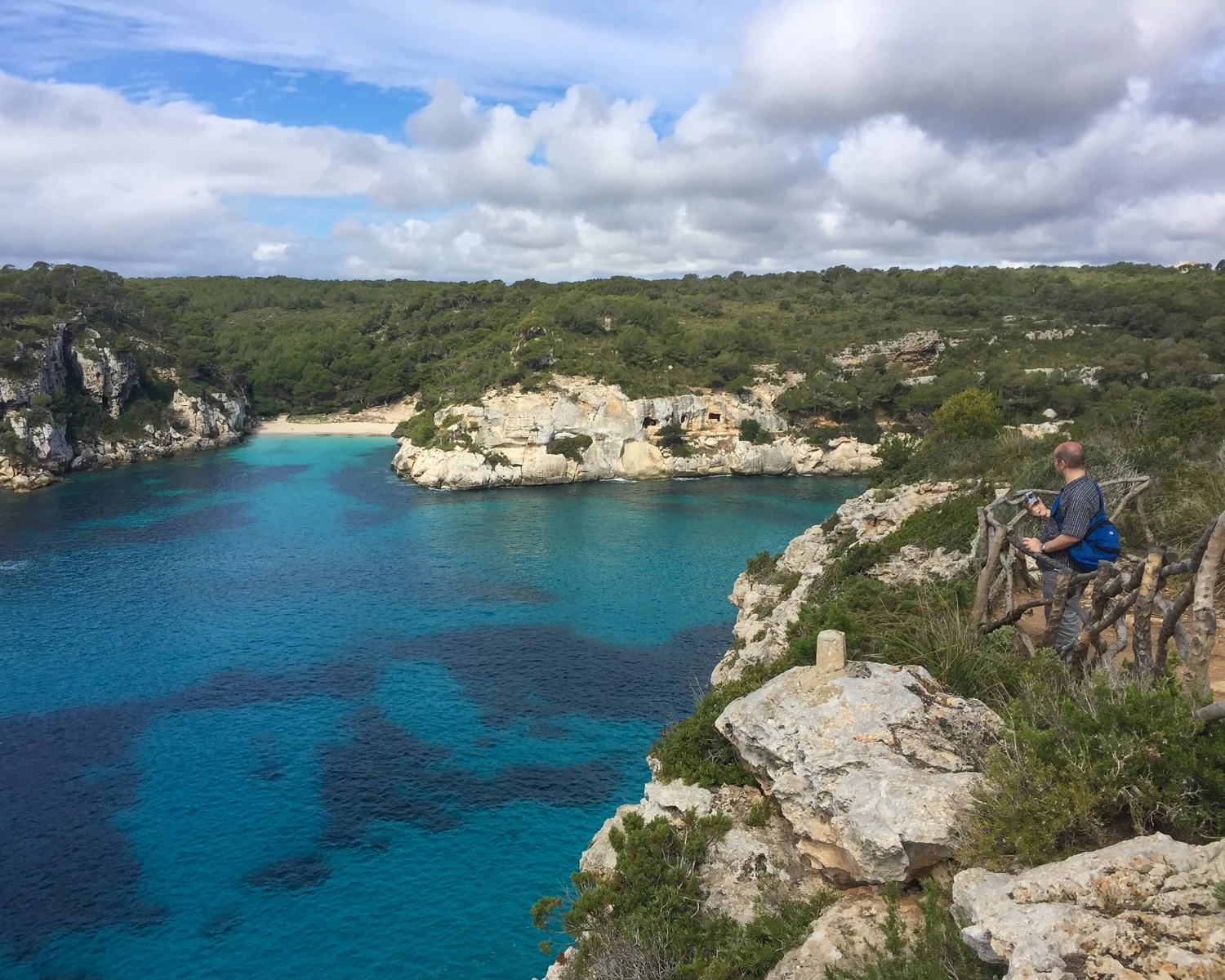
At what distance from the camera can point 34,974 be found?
48.5 feet

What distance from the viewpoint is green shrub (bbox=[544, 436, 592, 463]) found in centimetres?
6512

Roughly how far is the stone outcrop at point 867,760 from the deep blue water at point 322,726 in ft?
33.9

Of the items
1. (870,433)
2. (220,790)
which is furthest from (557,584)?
(870,433)

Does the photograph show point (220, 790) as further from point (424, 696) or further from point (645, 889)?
point (645, 889)

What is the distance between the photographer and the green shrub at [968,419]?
42084mm

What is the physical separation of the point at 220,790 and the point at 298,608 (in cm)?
1406

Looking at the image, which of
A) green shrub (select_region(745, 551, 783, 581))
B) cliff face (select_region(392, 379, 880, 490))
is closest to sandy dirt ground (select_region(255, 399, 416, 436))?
cliff face (select_region(392, 379, 880, 490))

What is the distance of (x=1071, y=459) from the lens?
7652mm

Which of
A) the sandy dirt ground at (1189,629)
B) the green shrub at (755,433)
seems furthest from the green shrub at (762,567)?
the green shrub at (755,433)

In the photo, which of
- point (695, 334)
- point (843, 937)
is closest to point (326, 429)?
point (695, 334)

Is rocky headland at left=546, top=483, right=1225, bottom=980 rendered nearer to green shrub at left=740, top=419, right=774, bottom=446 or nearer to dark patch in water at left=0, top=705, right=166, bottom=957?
dark patch in water at left=0, top=705, right=166, bottom=957

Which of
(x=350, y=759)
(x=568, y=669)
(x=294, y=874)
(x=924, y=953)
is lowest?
(x=294, y=874)

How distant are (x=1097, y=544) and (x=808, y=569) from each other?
47.1ft

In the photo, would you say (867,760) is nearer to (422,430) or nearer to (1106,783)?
(1106,783)
